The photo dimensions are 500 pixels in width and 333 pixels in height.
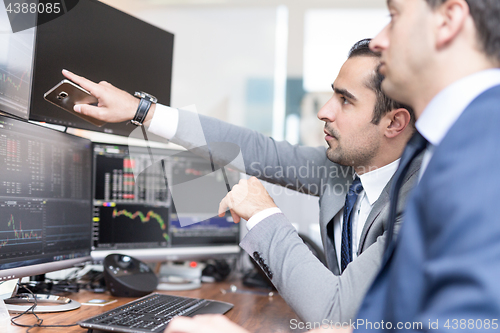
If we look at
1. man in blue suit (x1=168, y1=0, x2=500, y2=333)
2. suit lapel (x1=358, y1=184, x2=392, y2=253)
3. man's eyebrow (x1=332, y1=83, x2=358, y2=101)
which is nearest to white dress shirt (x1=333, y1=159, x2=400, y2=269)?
suit lapel (x1=358, y1=184, x2=392, y2=253)

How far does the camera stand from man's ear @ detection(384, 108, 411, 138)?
47.1 inches

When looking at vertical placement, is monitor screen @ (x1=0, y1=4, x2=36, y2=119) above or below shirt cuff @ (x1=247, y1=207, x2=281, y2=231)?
above

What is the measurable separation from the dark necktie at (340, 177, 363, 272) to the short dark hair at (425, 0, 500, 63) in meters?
0.69

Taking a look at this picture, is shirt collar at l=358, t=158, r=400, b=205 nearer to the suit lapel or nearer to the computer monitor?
the suit lapel

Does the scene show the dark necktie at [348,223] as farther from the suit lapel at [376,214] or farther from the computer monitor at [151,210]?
the computer monitor at [151,210]

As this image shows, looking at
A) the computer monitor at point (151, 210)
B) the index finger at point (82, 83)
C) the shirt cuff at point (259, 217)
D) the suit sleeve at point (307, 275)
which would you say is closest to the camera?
the suit sleeve at point (307, 275)

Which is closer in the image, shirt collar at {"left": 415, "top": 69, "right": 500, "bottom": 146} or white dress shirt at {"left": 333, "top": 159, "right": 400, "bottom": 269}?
shirt collar at {"left": 415, "top": 69, "right": 500, "bottom": 146}

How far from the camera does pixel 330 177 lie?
1.36 m

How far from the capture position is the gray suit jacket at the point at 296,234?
2.68ft

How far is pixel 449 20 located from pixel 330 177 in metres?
0.83

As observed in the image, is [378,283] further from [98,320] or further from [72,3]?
[72,3]

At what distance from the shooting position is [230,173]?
68.3 inches

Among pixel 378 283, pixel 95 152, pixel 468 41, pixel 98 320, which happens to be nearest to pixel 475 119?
pixel 468 41

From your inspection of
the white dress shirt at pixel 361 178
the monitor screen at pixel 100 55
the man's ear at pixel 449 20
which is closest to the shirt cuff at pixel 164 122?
the white dress shirt at pixel 361 178
